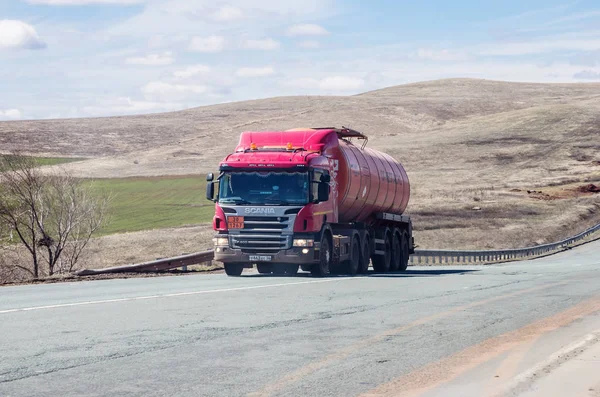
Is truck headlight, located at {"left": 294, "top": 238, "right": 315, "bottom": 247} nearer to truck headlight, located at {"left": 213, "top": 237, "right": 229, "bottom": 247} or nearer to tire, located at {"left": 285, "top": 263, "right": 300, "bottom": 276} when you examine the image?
truck headlight, located at {"left": 213, "top": 237, "right": 229, "bottom": 247}

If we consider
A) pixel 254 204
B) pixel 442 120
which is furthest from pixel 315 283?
pixel 442 120

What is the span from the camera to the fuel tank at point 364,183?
27.4m

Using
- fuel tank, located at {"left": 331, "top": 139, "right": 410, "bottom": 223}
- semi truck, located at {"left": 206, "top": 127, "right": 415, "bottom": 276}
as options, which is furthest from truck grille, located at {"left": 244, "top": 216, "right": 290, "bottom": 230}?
fuel tank, located at {"left": 331, "top": 139, "right": 410, "bottom": 223}

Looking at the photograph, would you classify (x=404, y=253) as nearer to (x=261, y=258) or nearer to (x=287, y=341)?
(x=261, y=258)

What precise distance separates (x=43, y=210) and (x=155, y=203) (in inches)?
1185

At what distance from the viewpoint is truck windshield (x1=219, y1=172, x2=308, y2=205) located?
25.0 meters

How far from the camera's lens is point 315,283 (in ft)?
72.4

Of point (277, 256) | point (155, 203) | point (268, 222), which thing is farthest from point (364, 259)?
point (155, 203)

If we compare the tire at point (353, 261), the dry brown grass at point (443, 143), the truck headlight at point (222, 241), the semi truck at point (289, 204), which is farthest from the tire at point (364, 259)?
the dry brown grass at point (443, 143)

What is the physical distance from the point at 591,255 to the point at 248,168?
104 feet

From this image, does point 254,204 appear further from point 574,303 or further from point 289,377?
point 289,377

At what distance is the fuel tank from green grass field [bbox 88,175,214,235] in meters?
19.9

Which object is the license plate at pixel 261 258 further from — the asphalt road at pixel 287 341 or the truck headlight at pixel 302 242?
the asphalt road at pixel 287 341

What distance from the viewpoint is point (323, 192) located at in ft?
A: 82.1
